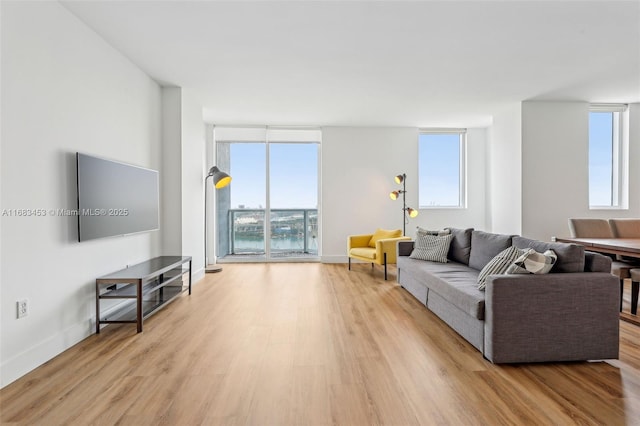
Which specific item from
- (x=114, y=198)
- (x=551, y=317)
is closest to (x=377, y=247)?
(x=551, y=317)

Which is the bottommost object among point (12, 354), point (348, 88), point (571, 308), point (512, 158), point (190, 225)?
point (12, 354)

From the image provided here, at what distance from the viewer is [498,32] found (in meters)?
3.15

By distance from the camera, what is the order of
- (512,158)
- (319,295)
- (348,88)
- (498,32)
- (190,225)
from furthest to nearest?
(512,158) → (190,225) → (348,88) → (319,295) → (498,32)

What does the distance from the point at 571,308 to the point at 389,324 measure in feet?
4.59

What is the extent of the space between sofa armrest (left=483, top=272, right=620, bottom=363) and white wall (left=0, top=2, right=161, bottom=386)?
3126 mm

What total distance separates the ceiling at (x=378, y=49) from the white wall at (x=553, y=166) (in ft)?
1.02

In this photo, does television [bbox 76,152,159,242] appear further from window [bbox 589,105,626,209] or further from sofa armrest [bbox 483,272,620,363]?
window [bbox 589,105,626,209]

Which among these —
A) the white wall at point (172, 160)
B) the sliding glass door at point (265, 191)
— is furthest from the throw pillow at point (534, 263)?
the sliding glass door at point (265, 191)

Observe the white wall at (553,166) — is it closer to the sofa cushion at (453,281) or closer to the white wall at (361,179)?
the white wall at (361,179)

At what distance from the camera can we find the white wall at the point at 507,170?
Answer: 17.8ft

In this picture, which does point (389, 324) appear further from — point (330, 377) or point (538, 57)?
point (538, 57)

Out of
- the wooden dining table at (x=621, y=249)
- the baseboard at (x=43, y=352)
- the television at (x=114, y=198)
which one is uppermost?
the television at (x=114, y=198)

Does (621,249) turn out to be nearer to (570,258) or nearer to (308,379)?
(570,258)

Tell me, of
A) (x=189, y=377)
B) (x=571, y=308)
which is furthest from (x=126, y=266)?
(x=571, y=308)
